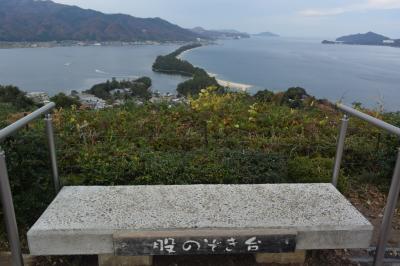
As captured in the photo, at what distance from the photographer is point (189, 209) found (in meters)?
2.50

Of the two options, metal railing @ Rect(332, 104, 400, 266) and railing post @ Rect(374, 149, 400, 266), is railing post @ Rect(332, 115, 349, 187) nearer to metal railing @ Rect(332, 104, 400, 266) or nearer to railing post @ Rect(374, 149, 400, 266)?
metal railing @ Rect(332, 104, 400, 266)

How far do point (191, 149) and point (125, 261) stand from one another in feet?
5.70

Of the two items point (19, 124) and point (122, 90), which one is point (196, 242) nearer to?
point (19, 124)

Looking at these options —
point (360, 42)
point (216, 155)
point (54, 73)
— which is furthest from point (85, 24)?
point (216, 155)

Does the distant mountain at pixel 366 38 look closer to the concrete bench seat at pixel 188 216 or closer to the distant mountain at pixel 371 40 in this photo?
the distant mountain at pixel 371 40

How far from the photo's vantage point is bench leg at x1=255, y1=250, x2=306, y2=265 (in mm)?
2436

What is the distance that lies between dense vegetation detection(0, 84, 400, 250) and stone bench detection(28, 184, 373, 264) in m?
0.39

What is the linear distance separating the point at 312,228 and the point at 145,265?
3.74 ft

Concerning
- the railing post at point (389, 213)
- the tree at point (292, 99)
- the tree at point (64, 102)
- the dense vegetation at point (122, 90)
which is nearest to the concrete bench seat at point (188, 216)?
the railing post at point (389, 213)

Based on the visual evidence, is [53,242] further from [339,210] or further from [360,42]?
[360,42]

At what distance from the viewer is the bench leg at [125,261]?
7.73 ft

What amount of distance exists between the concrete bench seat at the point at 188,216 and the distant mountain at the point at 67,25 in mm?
131408

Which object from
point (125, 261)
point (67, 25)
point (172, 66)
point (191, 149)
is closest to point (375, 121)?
point (125, 261)

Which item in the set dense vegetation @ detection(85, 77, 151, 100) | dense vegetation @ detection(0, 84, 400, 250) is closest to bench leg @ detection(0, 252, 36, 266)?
dense vegetation @ detection(0, 84, 400, 250)
